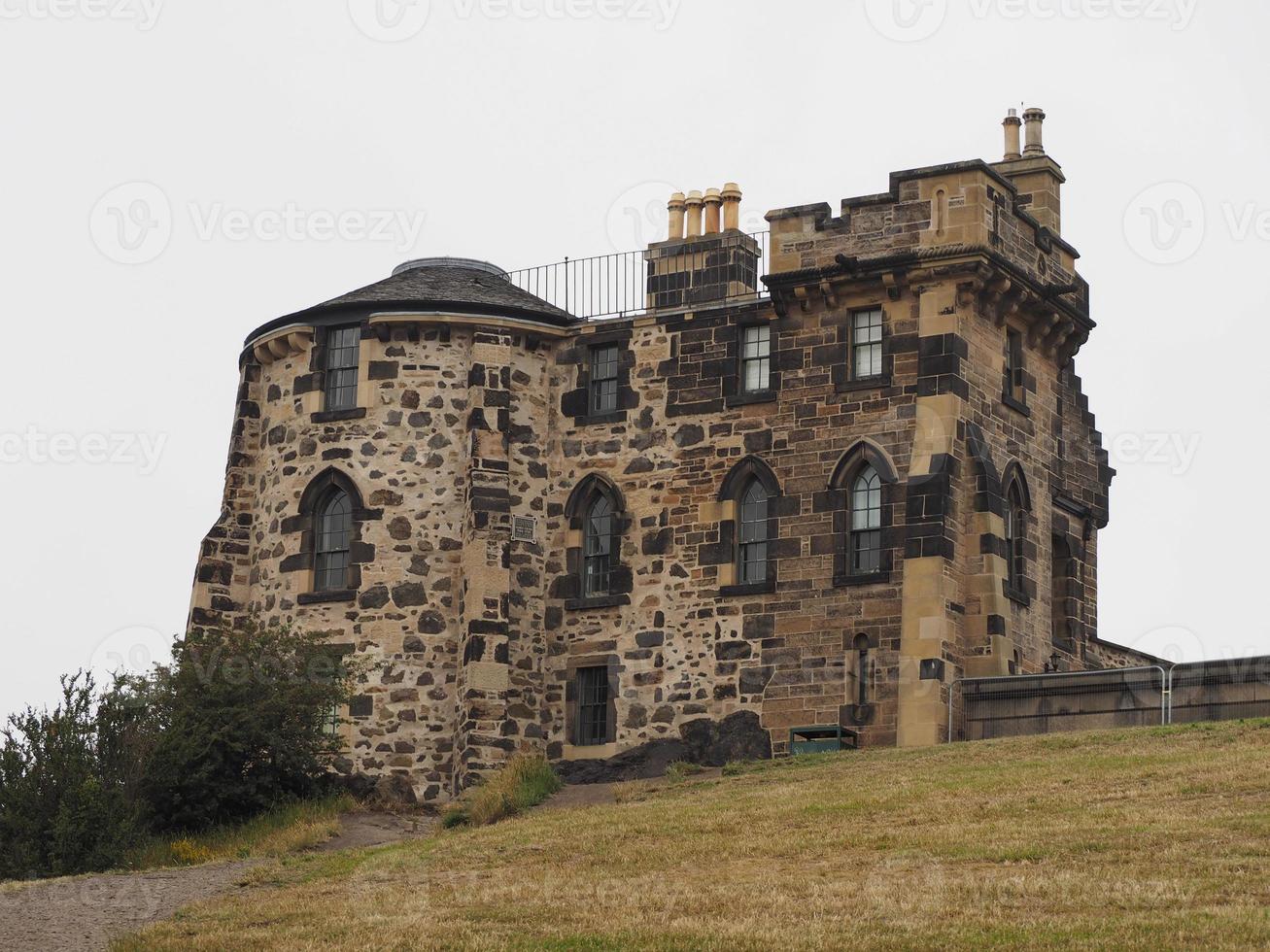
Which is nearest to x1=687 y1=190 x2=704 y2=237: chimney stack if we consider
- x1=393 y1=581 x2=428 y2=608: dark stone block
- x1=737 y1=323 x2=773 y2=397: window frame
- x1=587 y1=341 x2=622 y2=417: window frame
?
x1=587 y1=341 x2=622 y2=417: window frame

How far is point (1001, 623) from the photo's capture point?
36438 mm

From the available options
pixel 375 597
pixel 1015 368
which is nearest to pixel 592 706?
pixel 375 597

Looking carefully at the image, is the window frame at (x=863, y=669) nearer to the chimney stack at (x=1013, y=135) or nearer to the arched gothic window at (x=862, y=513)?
the arched gothic window at (x=862, y=513)

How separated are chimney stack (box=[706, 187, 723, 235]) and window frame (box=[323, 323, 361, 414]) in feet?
21.9

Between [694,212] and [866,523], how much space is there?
813cm

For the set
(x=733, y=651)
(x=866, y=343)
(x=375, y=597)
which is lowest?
(x=733, y=651)

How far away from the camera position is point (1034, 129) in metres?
42.6

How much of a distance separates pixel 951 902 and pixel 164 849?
596 inches

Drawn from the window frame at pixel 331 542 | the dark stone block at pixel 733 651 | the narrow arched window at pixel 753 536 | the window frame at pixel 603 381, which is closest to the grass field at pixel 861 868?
the dark stone block at pixel 733 651

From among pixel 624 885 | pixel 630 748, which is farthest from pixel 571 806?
pixel 624 885

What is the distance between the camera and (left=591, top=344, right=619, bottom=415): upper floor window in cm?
4016

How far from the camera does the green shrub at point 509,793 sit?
113 ft

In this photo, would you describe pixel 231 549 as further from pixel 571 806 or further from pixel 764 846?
pixel 764 846

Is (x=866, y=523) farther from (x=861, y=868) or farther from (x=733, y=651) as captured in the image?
(x=861, y=868)
